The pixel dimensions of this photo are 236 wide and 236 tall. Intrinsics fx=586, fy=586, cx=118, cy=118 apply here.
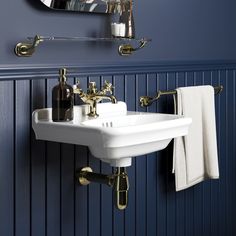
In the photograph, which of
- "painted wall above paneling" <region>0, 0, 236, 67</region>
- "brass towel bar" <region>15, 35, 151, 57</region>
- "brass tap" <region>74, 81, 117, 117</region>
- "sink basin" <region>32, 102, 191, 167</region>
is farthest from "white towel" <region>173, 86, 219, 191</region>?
"brass tap" <region>74, 81, 117, 117</region>

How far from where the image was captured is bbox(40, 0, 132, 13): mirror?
208cm

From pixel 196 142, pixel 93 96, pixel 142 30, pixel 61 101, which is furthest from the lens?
pixel 196 142

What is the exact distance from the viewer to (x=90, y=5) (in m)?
2.20

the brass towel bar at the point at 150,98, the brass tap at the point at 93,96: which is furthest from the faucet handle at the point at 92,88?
the brass towel bar at the point at 150,98

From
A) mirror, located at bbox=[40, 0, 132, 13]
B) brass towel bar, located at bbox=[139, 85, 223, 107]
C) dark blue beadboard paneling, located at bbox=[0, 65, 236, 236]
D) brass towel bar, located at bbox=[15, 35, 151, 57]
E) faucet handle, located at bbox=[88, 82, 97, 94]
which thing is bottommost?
dark blue beadboard paneling, located at bbox=[0, 65, 236, 236]

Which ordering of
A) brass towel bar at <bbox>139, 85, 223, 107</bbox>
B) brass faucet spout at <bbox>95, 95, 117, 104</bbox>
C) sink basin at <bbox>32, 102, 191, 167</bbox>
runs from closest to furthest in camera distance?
1. sink basin at <bbox>32, 102, 191, 167</bbox>
2. brass faucet spout at <bbox>95, 95, 117, 104</bbox>
3. brass towel bar at <bbox>139, 85, 223, 107</bbox>

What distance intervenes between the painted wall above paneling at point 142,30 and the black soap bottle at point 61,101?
5.0 inches

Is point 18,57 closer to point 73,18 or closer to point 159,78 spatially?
point 73,18

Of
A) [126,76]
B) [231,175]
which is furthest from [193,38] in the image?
[231,175]

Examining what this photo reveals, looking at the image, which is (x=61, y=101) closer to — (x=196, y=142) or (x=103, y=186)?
(x=103, y=186)

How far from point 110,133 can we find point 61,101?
272 mm

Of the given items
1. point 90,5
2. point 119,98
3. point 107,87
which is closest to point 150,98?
point 119,98

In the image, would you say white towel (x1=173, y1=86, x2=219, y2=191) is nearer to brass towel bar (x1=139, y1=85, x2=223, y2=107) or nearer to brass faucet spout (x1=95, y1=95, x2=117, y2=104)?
brass towel bar (x1=139, y1=85, x2=223, y2=107)

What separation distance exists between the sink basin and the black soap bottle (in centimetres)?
4
